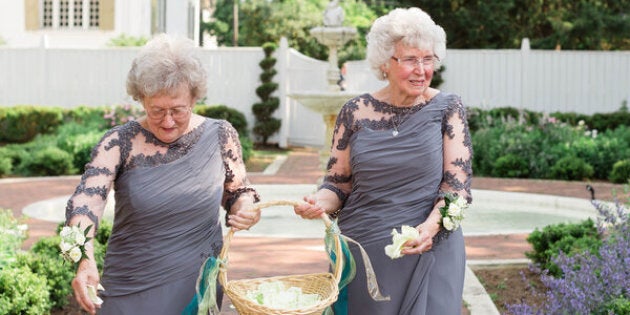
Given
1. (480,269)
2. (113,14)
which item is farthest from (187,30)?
(480,269)

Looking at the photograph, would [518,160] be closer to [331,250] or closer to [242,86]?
[242,86]

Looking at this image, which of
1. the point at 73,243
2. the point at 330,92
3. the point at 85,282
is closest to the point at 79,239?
the point at 73,243

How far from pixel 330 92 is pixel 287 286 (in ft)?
26.7

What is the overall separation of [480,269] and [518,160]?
23.1 ft

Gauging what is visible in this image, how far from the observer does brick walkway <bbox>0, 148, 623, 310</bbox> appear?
706 cm

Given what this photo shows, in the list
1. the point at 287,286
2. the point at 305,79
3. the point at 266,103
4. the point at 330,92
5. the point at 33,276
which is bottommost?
the point at 266,103

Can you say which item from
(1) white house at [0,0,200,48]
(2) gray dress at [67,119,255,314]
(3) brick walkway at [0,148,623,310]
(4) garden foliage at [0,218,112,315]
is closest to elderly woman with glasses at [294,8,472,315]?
(2) gray dress at [67,119,255,314]

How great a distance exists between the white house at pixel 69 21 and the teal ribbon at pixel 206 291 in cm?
2084

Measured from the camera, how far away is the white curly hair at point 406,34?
3.52 m

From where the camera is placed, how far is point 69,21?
23484 mm

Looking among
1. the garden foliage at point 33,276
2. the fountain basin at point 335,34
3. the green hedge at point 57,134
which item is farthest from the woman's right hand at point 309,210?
the green hedge at point 57,134

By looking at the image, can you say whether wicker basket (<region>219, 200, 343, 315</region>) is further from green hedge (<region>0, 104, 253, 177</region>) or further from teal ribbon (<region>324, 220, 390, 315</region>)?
green hedge (<region>0, 104, 253, 177</region>)

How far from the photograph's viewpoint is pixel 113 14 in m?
23.3

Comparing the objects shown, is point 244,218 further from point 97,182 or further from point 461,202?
point 461,202
